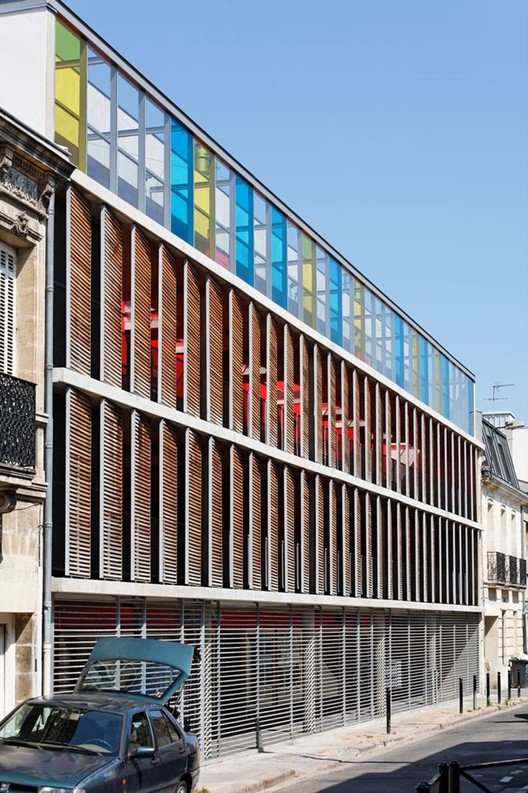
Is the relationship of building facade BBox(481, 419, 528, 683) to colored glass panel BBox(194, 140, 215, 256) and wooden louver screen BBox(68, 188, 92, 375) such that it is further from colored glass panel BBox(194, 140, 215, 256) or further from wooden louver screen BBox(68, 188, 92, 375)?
wooden louver screen BBox(68, 188, 92, 375)

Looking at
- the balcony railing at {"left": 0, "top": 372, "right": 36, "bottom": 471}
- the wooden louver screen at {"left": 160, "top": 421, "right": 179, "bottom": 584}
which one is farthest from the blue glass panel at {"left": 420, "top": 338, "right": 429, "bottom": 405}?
the balcony railing at {"left": 0, "top": 372, "right": 36, "bottom": 471}

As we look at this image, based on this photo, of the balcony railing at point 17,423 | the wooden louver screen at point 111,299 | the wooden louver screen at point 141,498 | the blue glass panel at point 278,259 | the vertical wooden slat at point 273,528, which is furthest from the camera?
the blue glass panel at point 278,259

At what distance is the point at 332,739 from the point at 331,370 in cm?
886

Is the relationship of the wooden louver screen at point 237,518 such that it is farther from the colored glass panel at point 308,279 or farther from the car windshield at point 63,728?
the car windshield at point 63,728

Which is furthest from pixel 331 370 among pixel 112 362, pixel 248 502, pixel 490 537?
pixel 490 537

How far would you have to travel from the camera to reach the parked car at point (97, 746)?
1301 cm

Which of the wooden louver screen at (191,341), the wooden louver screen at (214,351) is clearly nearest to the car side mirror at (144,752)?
the wooden louver screen at (191,341)

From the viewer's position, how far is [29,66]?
20.1 meters

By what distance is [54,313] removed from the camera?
65.6ft

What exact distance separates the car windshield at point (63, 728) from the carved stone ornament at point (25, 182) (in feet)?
23.9

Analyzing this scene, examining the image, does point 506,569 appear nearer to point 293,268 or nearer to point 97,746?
point 293,268

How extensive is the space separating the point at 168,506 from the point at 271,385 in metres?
6.17

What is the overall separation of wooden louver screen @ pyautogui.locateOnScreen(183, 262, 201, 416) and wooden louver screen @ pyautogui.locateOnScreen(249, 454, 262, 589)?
300cm

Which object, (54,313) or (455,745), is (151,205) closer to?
(54,313)
